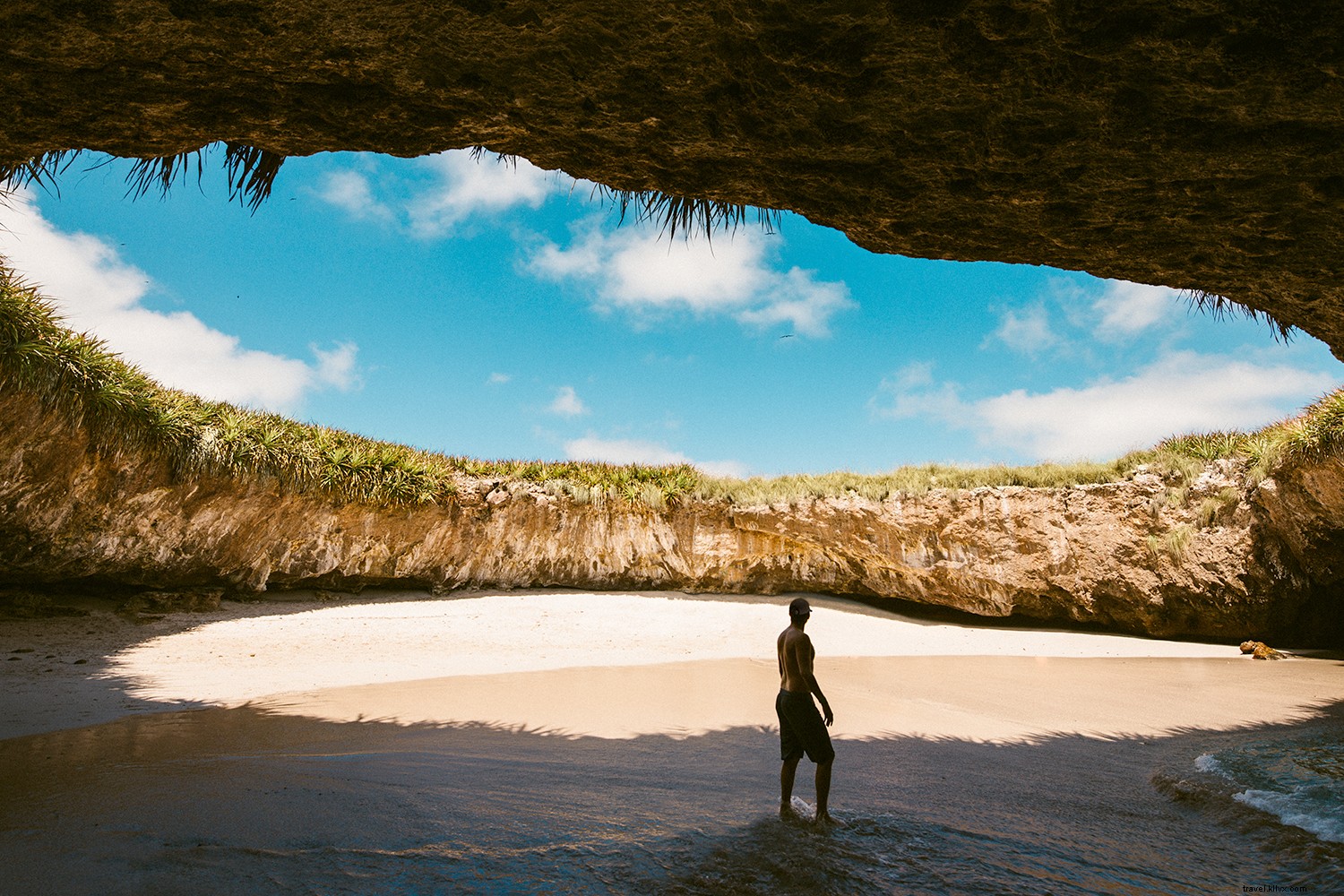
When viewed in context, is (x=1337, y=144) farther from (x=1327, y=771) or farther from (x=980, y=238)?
(x=1327, y=771)

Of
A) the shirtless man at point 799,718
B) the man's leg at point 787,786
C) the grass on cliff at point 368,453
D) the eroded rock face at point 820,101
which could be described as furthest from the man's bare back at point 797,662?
the grass on cliff at point 368,453

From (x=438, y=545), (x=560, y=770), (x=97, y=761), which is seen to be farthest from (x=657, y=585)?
(x=97, y=761)

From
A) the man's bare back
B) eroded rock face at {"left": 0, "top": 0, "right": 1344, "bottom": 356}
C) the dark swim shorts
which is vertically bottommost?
the dark swim shorts

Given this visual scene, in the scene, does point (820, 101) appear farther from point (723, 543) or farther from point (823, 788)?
point (723, 543)

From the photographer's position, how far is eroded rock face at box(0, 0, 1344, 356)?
6.96ft

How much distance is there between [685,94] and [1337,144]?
2.27 metres

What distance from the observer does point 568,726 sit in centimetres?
641

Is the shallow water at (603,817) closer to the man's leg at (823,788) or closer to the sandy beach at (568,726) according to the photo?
the sandy beach at (568,726)

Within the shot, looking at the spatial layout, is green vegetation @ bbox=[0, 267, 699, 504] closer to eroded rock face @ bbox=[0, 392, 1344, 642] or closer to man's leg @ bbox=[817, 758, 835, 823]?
eroded rock face @ bbox=[0, 392, 1344, 642]

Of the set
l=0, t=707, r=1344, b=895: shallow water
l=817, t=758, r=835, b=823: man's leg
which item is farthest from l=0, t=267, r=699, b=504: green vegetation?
l=817, t=758, r=835, b=823: man's leg

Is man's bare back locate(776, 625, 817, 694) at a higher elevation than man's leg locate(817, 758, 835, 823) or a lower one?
higher

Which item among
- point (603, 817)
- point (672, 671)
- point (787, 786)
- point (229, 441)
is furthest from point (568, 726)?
point (229, 441)

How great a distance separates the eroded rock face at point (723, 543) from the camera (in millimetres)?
8336

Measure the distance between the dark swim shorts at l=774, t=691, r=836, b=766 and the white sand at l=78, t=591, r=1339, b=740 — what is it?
206cm
